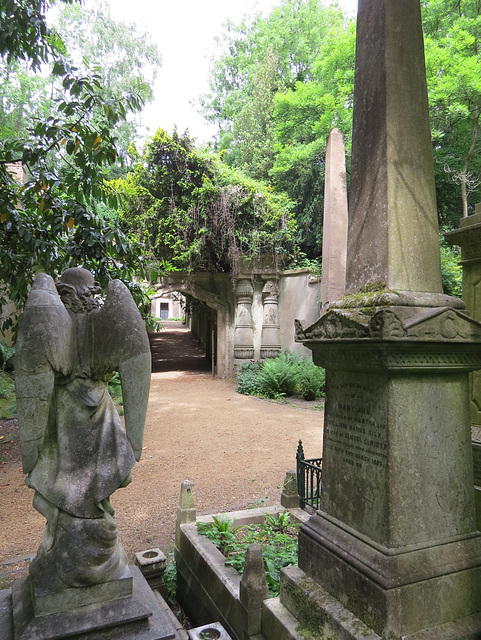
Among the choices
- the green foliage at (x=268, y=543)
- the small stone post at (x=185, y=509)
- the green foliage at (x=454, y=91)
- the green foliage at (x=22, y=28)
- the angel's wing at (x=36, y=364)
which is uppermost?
the green foliage at (x=454, y=91)

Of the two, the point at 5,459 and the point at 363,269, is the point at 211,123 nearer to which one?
the point at 5,459

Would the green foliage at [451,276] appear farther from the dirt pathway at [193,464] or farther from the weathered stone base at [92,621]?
the weathered stone base at [92,621]

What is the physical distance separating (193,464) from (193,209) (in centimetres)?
894

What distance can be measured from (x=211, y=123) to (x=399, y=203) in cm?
2756

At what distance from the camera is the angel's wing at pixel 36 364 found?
2047 millimetres

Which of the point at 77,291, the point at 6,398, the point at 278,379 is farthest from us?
the point at 278,379

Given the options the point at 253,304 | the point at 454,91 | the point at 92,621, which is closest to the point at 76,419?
the point at 92,621

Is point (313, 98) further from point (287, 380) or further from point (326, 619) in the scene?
point (326, 619)

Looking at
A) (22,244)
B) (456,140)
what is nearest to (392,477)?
(22,244)

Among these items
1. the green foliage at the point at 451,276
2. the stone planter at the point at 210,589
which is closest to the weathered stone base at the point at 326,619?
the stone planter at the point at 210,589

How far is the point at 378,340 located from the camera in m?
2.05

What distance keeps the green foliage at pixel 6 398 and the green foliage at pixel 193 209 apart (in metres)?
5.69

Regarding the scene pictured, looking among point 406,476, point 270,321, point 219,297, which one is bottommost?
point 406,476

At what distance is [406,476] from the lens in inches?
83.6
